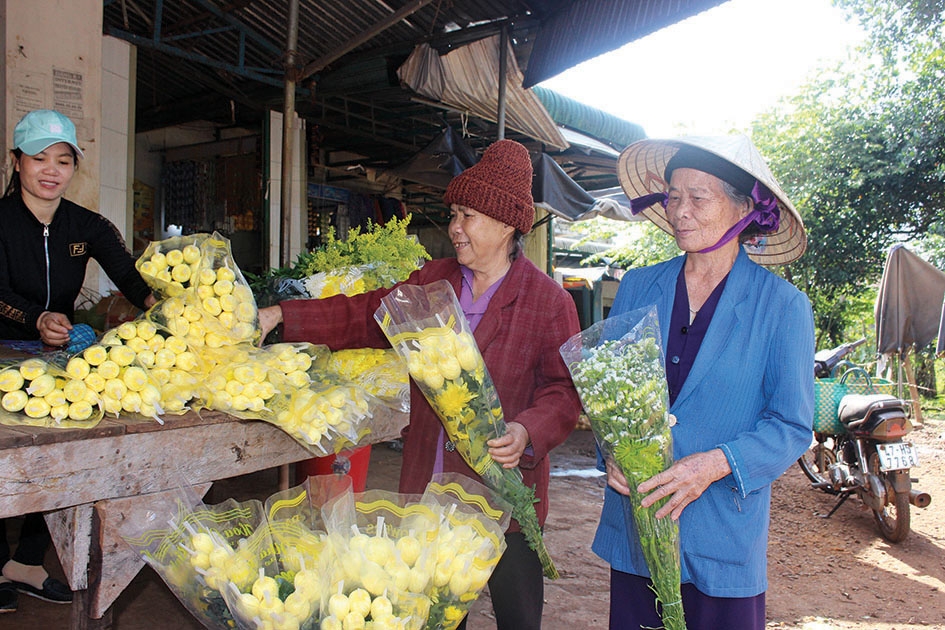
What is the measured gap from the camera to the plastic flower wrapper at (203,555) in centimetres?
126

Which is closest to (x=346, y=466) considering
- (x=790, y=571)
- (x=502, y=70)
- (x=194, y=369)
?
→ (x=194, y=369)

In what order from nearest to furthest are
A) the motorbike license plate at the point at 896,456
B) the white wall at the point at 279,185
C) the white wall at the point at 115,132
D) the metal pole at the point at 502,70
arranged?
1. the motorbike license plate at the point at 896,456
2. the metal pole at the point at 502,70
3. the white wall at the point at 115,132
4. the white wall at the point at 279,185

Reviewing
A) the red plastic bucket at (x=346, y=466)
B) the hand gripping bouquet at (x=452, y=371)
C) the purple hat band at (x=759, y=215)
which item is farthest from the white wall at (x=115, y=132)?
the purple hat band at (x=759, y=215)

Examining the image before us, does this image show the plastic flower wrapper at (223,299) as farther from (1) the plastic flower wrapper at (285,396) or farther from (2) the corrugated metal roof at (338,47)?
(2) the corrugated metal roof at (338,47)

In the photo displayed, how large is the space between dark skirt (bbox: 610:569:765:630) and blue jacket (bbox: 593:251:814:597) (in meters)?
0.04

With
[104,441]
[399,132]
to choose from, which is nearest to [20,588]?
[104,441]

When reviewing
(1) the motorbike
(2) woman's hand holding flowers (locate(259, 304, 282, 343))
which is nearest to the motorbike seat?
(1) the motorbike

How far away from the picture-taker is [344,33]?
5.65 m

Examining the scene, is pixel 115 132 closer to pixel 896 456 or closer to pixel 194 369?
pixel 194 369

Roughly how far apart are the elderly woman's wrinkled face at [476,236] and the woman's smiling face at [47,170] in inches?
56.1

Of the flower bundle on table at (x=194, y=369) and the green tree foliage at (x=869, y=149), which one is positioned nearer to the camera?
the flower bundle on table at (x=194, y=369)

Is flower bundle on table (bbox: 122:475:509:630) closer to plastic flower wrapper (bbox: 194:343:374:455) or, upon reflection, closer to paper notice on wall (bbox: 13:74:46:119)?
plastic flower wrapper (bbox: 194:343:374:455)

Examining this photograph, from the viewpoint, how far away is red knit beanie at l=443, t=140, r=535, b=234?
1865 mm

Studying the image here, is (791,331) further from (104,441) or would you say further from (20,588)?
(20,588)
